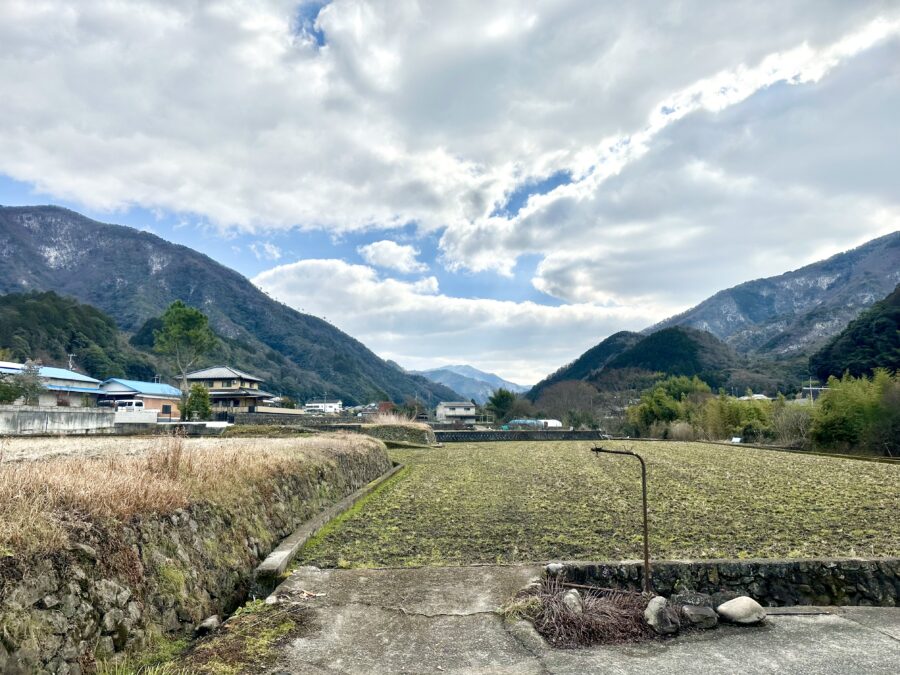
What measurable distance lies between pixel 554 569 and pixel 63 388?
170ft

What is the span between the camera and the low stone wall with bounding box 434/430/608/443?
118 ft

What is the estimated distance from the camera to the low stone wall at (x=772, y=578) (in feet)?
14.5

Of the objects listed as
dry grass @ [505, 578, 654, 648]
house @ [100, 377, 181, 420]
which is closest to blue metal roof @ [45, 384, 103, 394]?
house @ [100, 377, 181, 420]

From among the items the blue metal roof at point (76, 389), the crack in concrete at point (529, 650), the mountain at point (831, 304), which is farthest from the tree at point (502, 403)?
the crack in concrete at point (529, 650)

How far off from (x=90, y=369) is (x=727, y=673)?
79519 mm

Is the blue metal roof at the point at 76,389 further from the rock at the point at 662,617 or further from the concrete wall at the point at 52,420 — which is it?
the rock at the point at 662,617

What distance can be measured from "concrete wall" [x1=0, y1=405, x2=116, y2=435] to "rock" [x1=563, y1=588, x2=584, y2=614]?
22.3m

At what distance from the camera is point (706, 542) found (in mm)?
6062

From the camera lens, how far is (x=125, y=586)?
11.5ft

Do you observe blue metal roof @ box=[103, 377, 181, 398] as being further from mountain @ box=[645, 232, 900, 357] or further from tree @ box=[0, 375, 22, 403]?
mountain @ box=[645, 232, 900, 357]

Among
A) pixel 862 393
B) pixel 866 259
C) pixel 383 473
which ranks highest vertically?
pixel 866 259

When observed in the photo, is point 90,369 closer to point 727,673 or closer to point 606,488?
point 606,488

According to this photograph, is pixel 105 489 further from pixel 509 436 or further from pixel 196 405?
pixel 196 405

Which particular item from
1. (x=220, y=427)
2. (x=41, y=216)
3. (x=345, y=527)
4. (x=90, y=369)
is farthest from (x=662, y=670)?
(x=41, y=216)
